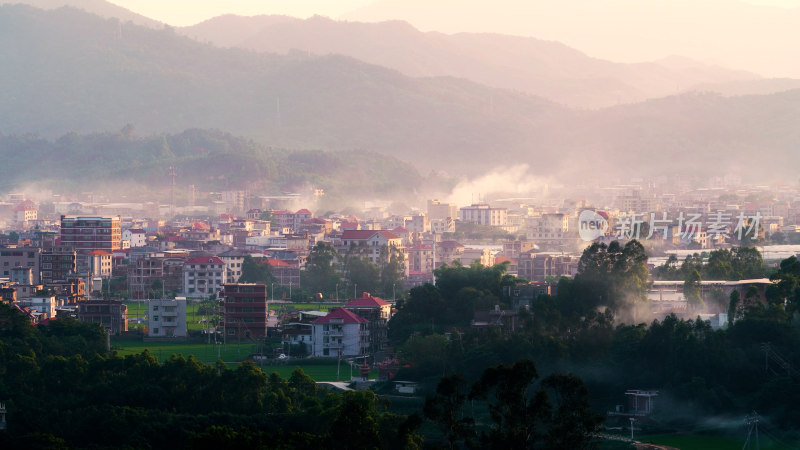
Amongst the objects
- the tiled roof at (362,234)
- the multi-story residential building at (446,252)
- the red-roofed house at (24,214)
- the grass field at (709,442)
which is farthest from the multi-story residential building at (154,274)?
the red-roofed house at (24,214)

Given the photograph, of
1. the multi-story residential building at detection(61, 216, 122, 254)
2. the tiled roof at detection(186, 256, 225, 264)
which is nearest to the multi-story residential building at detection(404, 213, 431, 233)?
the multi-story residential building at detection(61, 216, 122, 254)

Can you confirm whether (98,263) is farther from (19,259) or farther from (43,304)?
(43,304)

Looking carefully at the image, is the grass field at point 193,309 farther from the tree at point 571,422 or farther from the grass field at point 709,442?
the tree at point 571,422

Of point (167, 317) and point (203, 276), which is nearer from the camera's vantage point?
point (167, 317)

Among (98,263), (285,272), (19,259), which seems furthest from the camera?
(98,263)

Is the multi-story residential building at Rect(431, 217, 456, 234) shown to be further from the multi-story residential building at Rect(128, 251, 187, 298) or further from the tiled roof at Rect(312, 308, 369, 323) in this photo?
the tiled roof at Rect(312, 308, 369, 323)

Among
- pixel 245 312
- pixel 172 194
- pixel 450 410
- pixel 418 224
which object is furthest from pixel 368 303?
pixel 172 194

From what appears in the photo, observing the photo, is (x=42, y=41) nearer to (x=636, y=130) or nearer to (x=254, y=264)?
(x=636, y=130)
